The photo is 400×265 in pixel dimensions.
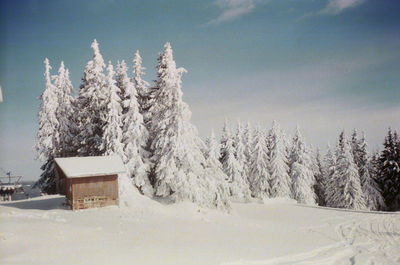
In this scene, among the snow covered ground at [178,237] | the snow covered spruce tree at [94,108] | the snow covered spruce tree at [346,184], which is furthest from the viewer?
the snow covered spruce tree at [346,184]

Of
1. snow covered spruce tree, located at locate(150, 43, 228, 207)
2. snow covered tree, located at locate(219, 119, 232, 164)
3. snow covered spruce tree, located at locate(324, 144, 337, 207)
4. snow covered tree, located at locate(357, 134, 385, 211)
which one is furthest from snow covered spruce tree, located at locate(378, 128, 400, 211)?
snow covered spruce tree, located at locate(150, 43, 228, 207)

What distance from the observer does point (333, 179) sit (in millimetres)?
49688

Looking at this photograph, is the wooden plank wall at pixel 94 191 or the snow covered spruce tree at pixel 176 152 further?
the snow covered spruce tree at pixel 176 152

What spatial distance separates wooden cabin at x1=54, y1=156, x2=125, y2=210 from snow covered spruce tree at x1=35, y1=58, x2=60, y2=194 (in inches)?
405

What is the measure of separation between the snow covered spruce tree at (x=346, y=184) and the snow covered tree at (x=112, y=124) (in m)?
37.7

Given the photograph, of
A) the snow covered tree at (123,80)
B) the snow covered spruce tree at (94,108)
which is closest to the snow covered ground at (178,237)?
the snow covered spruce tree at (94,108)

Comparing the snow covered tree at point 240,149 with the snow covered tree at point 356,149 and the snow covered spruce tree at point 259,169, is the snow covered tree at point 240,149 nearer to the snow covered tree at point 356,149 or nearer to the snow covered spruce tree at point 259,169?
the snow covered spruce tree at point 259,169

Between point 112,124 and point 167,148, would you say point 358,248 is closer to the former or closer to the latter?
point 167,148

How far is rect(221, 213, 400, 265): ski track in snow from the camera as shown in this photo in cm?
1560

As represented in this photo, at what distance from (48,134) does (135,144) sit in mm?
13340

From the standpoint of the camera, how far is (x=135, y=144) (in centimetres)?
2972

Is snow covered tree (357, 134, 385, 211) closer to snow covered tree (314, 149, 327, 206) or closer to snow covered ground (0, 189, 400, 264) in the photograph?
snow covered tree (314, 149, 327, 206)

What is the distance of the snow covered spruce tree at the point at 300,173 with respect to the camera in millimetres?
47500

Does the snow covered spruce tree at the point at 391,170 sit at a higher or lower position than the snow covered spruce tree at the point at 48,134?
lower
